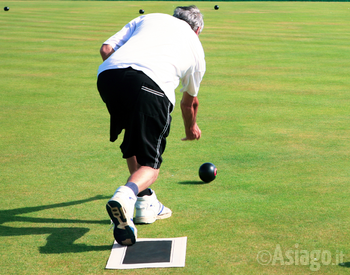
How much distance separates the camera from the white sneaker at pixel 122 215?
11.2ft

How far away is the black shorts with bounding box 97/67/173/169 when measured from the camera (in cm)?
372

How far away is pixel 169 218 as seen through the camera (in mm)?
4297

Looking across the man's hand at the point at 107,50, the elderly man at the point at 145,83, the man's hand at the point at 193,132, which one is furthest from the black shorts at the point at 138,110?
the man's hand at the point at 193,132

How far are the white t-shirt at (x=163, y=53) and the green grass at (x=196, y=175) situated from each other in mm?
1252

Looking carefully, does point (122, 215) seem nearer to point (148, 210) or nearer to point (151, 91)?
point (148, 210)

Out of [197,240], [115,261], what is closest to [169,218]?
[197,240]

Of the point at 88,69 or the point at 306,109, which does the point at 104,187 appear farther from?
the point at 88,69

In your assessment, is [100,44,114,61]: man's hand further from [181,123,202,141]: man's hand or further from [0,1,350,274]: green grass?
[0,1,350,274]: green grass

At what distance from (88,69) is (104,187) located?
8.49 m

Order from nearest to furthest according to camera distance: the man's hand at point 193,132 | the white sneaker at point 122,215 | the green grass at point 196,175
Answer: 1. the white sneaker at point 122,215
2. the green grass at point 196,175
3. the man's hand at point 193,132

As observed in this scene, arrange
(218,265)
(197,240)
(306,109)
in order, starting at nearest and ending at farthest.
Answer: (218,265) → (197,240) → (306,109)

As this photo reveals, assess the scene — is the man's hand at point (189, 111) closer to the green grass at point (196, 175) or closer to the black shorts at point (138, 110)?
the black shorts at point (138, 110)

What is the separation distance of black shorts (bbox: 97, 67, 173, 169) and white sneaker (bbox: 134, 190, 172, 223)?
484 millimetres

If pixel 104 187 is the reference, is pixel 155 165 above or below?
above
